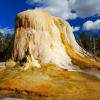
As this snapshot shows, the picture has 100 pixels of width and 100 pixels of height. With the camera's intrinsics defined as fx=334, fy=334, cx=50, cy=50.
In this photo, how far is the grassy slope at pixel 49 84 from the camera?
851 inches

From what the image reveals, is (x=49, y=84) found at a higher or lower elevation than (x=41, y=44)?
lower

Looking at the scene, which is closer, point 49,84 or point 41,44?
point 49,84

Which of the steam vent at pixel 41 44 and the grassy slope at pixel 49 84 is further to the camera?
the steam vent at pixel 41 44

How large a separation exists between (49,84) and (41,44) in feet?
19.3

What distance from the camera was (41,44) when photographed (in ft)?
91.2

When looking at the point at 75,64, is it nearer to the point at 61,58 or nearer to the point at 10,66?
the point at 61,58

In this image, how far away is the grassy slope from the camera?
21.6 meters

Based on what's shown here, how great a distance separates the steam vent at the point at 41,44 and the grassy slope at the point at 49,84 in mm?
1682

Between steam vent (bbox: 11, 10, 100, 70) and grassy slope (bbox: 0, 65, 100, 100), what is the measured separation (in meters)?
1.68

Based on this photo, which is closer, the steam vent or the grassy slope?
the grassy slope

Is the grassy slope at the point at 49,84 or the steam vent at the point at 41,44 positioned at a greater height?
the steam vent at the point at 41,44

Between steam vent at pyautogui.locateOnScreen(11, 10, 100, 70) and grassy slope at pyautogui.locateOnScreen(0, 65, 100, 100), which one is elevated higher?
steam vent at pyautogui.locateOnScreen(11, 10, 100, 70)

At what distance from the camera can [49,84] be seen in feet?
74.4

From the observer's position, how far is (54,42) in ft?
95.2
